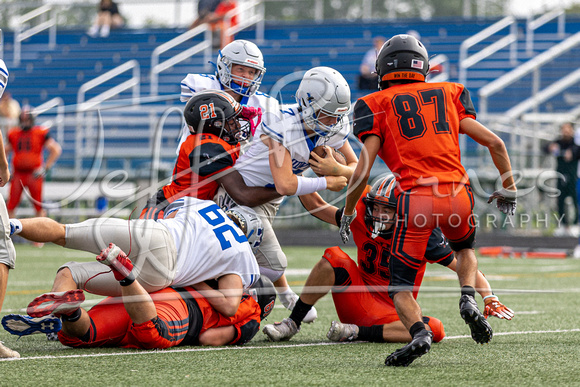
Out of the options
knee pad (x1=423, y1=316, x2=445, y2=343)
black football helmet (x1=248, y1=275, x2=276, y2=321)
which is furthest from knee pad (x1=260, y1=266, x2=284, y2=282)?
knee pad (x1=423, y1=316, x2=445, y2=343)

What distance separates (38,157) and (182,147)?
8.42 meters

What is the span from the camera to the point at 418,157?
3943 millimetres

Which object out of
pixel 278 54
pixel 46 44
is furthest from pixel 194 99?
pixel 46 44

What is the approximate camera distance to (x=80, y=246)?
4090 millimetres

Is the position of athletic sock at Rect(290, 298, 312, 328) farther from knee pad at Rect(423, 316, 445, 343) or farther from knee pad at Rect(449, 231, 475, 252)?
knee pad at Rect(449, 231, 475, 252)

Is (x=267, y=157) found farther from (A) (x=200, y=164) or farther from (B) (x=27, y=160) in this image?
(B) (x=27, y=160)

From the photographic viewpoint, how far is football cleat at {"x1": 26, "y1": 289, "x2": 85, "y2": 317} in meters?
3.86

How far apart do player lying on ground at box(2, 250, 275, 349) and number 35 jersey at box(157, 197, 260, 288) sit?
0.16 m

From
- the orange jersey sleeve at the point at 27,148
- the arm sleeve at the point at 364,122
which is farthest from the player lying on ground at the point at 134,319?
the orange jersey sleeve at the point at 27,148

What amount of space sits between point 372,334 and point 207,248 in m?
1.10

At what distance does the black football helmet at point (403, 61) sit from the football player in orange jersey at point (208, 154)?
4.40ft

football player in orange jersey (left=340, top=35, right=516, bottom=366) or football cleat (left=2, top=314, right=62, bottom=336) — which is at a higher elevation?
football player in orange jersey (left=340, top=35, right=516, bottom=366)

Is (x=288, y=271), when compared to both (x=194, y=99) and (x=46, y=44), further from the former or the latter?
(x=46, y=44)

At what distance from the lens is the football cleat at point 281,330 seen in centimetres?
464
